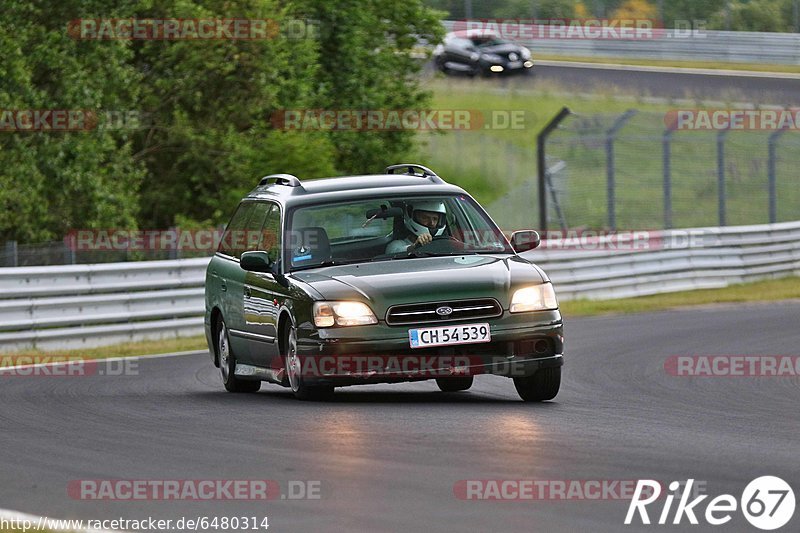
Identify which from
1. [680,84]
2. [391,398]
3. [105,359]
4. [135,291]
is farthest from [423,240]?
[680,84]

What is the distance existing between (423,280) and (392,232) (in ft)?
3.74

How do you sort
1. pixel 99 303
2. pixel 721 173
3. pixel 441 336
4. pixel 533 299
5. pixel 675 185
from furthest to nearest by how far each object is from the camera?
pixel 675 185 → pixel 721 173 → pixel 99 303 → pixel 533 299 → pixel 441 336

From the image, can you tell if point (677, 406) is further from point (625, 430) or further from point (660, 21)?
point (660, 21)

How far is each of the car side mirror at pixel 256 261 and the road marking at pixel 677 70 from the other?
122 feet

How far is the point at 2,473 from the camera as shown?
27.6ft

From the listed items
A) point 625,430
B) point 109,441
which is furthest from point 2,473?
point 625,430

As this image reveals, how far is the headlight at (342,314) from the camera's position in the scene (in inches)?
418

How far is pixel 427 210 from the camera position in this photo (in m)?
12.0

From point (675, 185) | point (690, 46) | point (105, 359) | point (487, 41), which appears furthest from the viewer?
point (690, 46)

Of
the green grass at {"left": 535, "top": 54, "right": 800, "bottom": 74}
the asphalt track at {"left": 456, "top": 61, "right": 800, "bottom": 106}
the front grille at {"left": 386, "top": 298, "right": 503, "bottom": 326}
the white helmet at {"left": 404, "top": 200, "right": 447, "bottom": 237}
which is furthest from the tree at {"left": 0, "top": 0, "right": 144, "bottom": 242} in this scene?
the green grass at {"left": 535, "top": 54, "right": 800, "bottom": 74}

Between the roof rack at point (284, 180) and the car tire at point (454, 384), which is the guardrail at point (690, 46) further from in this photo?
the car tire at point (454, 384)

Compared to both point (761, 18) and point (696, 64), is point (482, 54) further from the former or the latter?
point (761, 18)

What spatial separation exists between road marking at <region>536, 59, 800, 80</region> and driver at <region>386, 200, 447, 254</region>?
36574 millimetres

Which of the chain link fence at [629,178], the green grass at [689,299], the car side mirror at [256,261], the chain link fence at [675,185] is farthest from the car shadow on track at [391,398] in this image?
the chain link fence at [675,185]
